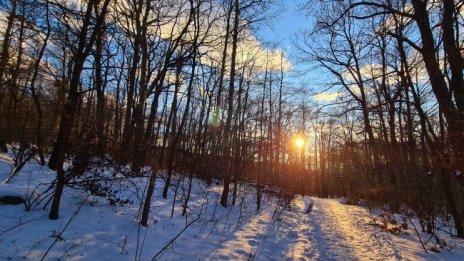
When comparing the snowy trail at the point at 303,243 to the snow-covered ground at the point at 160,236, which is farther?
the snowy trail at the point at 303,243

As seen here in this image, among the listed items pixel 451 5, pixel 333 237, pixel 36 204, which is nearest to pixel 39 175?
pixel 36 204

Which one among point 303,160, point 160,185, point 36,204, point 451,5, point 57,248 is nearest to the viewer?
point 57,248

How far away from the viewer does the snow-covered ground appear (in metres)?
4.94

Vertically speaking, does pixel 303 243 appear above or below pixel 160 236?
below

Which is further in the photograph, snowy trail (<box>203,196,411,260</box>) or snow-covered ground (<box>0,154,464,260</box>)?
snowy trail (<box>203,196,411,260</box>)

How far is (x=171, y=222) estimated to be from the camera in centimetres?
753

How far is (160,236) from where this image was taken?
249 inches

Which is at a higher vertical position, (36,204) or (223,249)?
(36,204)

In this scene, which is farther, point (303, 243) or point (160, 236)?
point (303, 243)

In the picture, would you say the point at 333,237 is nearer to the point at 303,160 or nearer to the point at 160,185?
the point at 160,185

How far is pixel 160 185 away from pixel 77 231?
6354 millimetres

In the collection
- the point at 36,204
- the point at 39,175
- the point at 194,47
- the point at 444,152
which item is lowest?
the point at 36,204

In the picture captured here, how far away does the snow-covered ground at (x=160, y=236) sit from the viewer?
4941 mm

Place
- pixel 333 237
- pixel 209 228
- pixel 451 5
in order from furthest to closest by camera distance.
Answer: pixel 333 237
pixel 209 228
pixel 451 5
